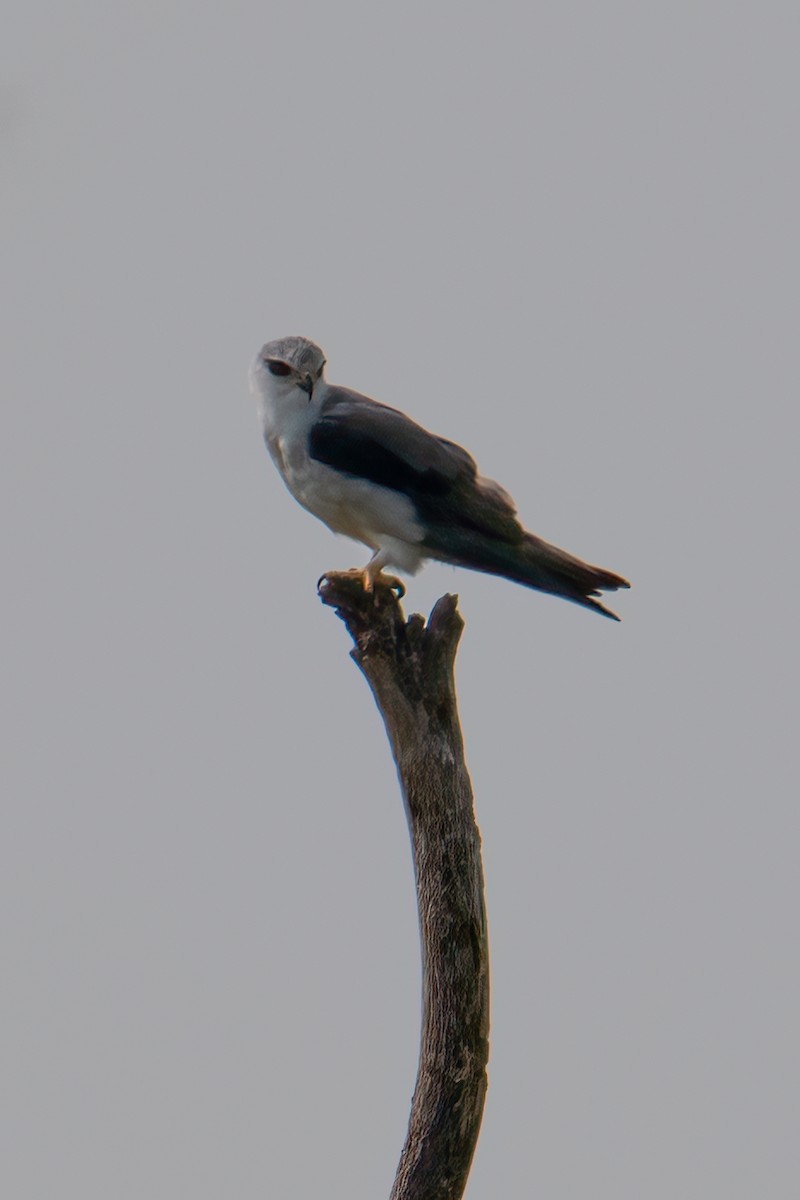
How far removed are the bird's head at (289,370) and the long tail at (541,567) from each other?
4.12ft

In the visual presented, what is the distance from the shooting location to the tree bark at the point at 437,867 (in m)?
7.86

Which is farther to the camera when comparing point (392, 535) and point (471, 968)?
point (392, 535)

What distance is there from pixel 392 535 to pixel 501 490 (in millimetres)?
818

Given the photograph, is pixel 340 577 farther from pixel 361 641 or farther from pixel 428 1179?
pixel 428 1179

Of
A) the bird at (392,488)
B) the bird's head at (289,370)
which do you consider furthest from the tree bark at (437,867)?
the bird's head at (289,370)

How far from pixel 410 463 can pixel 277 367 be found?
1004 millimetres

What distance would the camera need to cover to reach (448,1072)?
25.9ft

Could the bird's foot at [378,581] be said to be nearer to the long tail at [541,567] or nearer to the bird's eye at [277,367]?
the long tail at [541,567]

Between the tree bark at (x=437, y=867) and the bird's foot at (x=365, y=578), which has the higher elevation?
the bird's foot at (x=365, y=578)

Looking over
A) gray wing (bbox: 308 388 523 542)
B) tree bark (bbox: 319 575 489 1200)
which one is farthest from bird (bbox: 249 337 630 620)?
tree bark (bbox: 319 575 489 1200)

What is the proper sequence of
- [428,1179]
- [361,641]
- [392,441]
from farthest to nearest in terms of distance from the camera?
[392,441] → [361,641] → [428,1179]

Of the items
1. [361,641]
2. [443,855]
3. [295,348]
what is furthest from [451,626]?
[295,348]

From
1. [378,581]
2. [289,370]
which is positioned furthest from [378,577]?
[289,370]

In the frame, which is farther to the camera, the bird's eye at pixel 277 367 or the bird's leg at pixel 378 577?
the bird's eye at pixel 277 367
